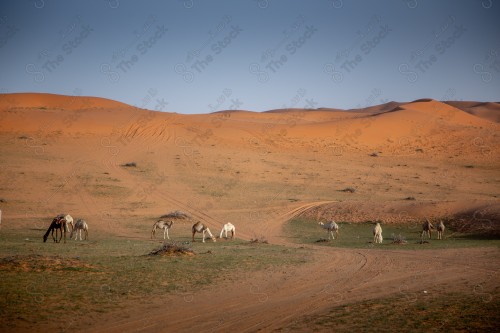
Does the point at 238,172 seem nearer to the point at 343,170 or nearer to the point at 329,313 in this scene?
the point at 343,170

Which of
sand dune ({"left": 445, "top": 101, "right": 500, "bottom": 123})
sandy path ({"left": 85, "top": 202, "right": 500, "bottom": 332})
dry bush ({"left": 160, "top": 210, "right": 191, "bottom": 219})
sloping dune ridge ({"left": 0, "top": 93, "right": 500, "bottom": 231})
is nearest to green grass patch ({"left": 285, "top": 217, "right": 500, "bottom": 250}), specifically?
sandy path ({"left": 85, "top": 202, "right": 500, "bottom": 332})

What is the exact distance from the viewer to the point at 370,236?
29.1 metres

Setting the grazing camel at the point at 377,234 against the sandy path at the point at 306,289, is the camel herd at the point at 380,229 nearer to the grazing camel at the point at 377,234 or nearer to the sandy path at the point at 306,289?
the grazing camel at the point at 377,234

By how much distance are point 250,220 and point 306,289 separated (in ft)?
65.7

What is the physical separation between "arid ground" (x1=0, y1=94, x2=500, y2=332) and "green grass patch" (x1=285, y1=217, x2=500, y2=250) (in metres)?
0.17

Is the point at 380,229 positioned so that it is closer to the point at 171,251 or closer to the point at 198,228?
the point at 198,228

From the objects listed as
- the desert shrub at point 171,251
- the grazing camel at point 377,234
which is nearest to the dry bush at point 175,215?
the grazing camel at point 377,234

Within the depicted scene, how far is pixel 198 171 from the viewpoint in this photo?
165ft

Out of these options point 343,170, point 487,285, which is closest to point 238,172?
point 343,170

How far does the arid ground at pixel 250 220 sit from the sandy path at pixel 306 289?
0.07 metres

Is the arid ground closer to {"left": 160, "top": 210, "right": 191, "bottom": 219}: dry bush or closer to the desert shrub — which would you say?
the desert shrub

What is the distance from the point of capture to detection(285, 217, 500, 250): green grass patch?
24.7 meters

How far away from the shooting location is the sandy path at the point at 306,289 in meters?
11.0

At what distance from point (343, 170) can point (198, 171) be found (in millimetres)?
16494
